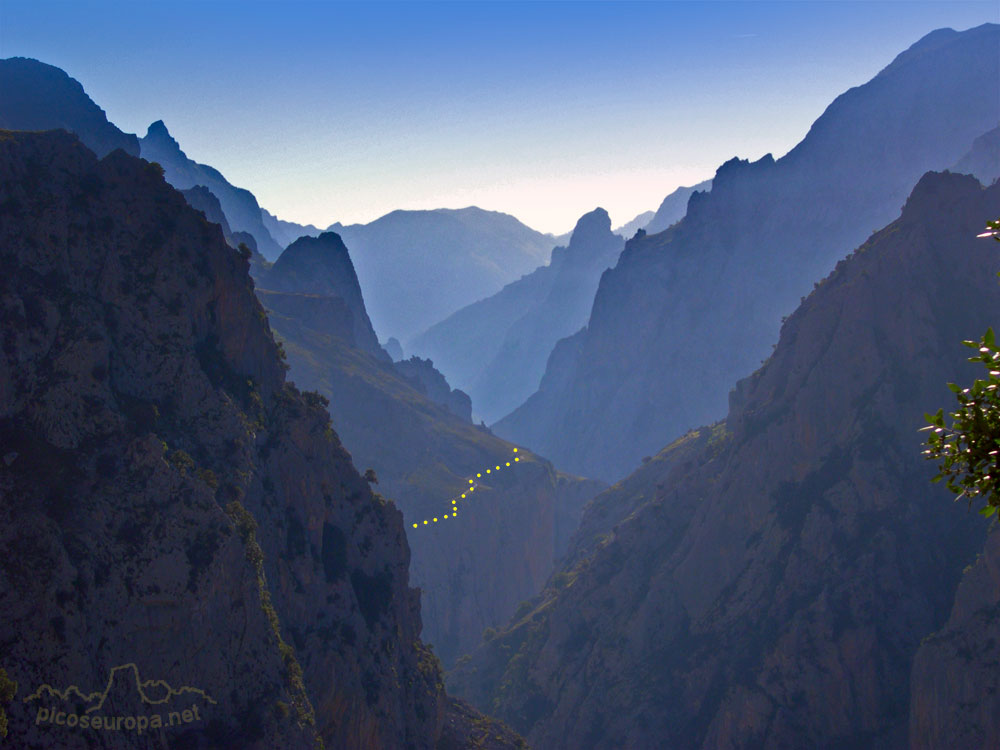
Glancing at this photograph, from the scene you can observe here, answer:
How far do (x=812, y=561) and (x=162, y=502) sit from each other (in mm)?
85394

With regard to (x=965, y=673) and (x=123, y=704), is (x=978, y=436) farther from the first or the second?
(x=965, y=673)

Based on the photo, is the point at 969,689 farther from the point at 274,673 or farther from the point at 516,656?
the point at 516,656

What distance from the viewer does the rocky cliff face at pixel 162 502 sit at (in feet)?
170

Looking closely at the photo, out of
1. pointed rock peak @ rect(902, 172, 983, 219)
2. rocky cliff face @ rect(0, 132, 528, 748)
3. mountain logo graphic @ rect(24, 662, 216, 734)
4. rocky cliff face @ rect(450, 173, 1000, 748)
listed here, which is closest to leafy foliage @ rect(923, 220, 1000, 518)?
mountain logo graphic @ rect(24, 662, 216, 734)

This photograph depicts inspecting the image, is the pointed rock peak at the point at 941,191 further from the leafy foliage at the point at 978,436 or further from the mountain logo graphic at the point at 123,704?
the mountain logo graphic at the point at 123,704

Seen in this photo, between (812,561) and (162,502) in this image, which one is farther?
(812,561)

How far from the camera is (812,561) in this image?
11000 cm

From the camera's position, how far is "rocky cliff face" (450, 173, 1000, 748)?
9894 cm

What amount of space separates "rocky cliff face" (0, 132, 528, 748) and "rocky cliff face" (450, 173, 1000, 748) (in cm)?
4278

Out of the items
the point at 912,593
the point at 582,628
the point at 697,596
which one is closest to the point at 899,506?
the point at 912,593

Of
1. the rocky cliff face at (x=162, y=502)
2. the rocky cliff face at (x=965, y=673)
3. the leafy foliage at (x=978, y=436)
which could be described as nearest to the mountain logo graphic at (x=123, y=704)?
the rocky cliff face at (x=162, y=502)

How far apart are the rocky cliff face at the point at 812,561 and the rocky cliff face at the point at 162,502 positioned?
42777mm

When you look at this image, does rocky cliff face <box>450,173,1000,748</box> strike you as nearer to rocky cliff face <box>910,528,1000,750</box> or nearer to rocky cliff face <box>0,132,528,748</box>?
rocky cliff face <box>910,528,1000,750</box>

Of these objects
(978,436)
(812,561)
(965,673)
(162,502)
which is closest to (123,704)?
(162,502)
